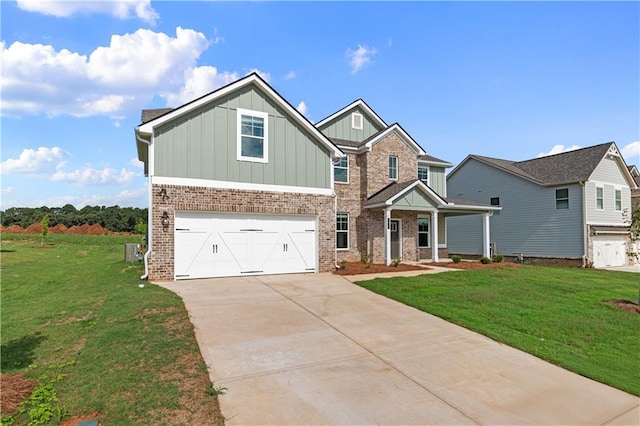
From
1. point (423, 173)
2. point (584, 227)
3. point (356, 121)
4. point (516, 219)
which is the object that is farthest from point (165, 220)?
point (584, 227)

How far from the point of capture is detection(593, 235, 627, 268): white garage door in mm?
21344

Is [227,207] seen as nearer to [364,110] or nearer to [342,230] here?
[342,230]

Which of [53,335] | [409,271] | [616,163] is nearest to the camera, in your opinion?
[53,335]

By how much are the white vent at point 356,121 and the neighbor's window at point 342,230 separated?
232 inches

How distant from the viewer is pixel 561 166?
23.1m

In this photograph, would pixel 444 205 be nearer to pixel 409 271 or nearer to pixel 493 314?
pixel 409 271

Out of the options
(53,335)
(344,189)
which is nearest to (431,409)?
(53,335)

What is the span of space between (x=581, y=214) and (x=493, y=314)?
16.9 metres

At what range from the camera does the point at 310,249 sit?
14312 millimetres

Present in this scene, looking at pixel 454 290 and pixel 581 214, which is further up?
pixel 581 214

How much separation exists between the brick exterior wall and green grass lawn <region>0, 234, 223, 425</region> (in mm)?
1620

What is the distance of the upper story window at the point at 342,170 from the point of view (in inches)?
715

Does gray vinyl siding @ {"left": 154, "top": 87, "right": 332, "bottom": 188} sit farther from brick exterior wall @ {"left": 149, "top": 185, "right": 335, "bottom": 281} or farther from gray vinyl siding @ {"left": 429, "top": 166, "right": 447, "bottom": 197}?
gray vinyl siding @ {"left": 429, "top": 166, "right": 447, "bottom": 197}

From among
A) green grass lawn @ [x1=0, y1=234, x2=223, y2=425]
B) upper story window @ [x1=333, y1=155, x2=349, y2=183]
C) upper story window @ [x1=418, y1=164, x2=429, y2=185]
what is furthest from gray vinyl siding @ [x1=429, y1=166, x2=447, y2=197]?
green grass lawn @ [x1=0, y1=234, x2=223, y2=425]
